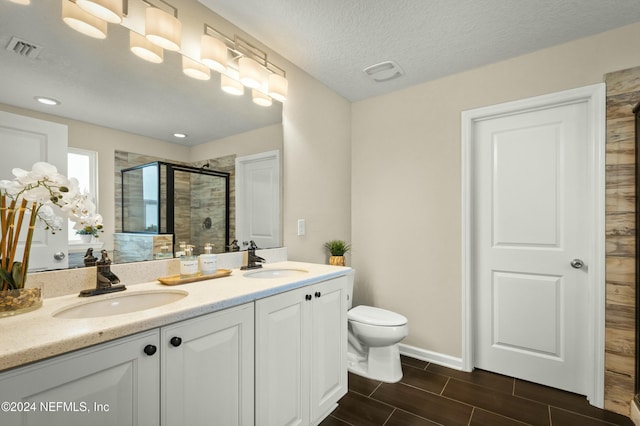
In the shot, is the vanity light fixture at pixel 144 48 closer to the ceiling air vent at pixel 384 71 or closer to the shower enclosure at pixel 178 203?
the shower enclosure at pixel 178 203

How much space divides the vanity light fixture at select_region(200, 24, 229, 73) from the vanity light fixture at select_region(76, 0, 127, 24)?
401 millimetres

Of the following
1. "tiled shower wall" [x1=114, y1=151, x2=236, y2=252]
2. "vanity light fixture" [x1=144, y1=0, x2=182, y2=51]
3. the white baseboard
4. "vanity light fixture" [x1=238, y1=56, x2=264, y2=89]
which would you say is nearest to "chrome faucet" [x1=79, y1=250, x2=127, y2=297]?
"tiled shower wall" [x1=114, y1=151, x2=236, y2=252]

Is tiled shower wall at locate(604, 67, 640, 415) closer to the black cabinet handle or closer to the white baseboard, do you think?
the white baseboard

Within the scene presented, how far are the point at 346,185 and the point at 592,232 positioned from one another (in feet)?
6.10

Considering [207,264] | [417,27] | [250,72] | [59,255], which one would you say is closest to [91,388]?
[59,255]

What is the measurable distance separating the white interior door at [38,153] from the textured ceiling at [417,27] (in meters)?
1.10

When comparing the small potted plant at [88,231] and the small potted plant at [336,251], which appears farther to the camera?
the small potted plant at [336,251]

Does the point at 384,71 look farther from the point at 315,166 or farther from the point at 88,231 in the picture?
the point at 88,231

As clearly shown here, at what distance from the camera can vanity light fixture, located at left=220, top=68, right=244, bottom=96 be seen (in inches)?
70.7

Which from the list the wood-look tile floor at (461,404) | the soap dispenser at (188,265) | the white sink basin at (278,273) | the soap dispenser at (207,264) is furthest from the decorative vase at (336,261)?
the soap dispenser at (188,265)

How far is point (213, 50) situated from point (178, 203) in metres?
0.89

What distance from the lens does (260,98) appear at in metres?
2.03

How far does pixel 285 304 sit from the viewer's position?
4.61 feet

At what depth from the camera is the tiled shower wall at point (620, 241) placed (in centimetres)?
176
